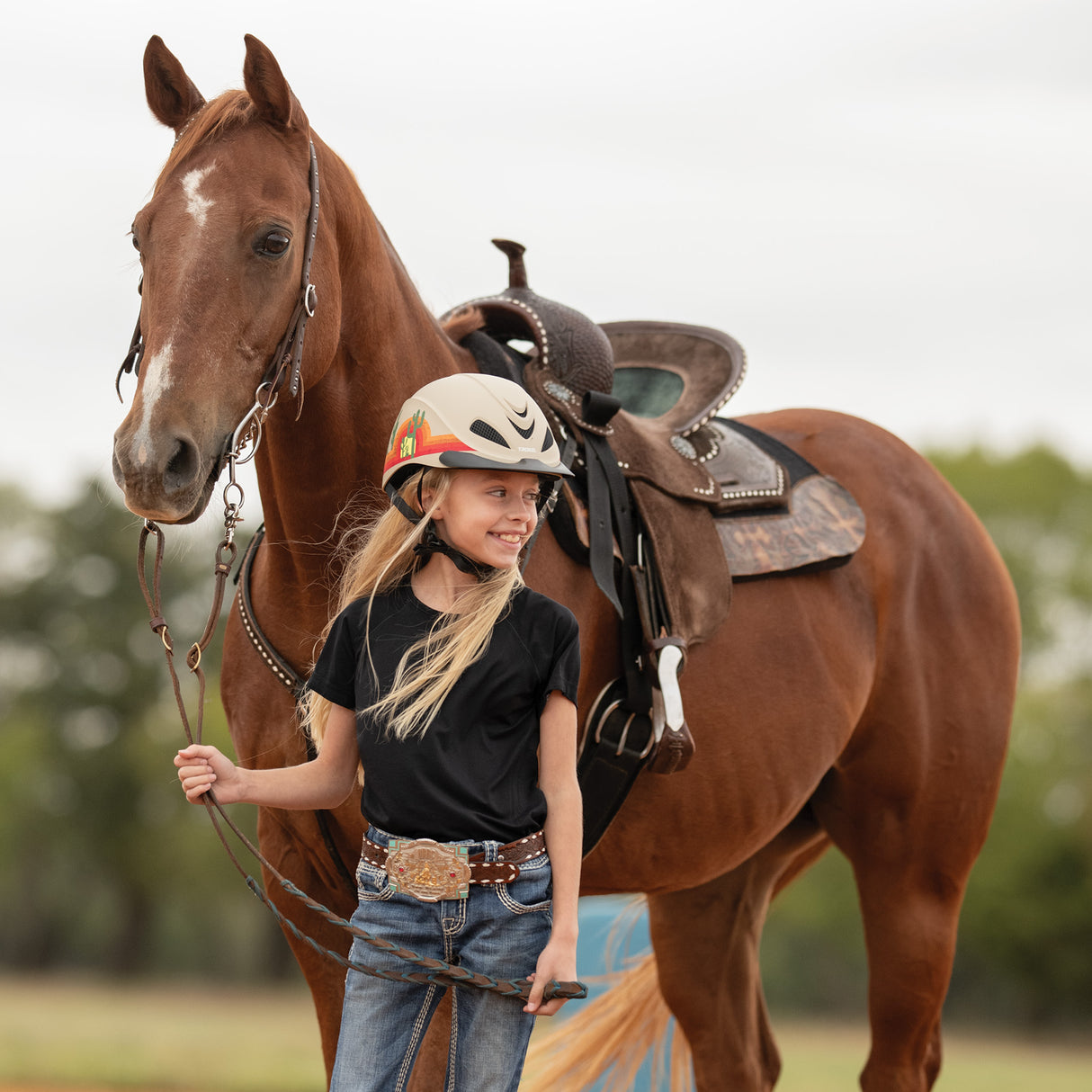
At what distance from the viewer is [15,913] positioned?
31.5 m

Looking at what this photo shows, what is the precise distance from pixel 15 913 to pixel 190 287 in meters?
32.8

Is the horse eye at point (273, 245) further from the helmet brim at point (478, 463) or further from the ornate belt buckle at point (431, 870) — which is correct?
the ornate belt buckle at point (431, 870)

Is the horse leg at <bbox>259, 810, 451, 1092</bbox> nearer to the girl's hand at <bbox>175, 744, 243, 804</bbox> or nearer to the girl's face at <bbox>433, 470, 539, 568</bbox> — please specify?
the girl's hand at <bbox>175, 744, 243, 804</bbox>

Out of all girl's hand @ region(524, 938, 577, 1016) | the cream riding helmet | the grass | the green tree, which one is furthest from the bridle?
the green tree

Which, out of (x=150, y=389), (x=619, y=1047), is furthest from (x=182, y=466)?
(x=619, y=1047)

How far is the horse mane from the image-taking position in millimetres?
2447

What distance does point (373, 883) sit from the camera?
6.95 ft

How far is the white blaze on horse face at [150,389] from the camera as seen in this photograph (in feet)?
6.99

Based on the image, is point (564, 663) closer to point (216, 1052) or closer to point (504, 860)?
point (504, 860)

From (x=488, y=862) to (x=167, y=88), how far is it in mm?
1637

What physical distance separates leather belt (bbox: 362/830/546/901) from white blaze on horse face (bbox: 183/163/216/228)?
3.67 feet

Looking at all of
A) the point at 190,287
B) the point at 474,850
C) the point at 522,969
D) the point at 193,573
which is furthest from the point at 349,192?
the point at 193,573

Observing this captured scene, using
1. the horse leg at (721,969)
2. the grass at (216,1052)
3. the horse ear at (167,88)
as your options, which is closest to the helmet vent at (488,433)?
the horse ear at (167,88)

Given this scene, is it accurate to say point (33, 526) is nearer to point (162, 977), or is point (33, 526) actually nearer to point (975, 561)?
point (162, 977)
